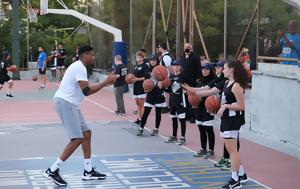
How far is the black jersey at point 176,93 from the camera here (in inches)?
462

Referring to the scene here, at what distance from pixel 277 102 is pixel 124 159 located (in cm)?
348

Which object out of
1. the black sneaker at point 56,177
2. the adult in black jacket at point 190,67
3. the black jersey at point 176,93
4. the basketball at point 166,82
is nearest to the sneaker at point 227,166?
the black jersey at point 176,93

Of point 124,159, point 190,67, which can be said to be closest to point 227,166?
point 124,159

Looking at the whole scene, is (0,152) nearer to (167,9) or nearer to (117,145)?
(117,145)

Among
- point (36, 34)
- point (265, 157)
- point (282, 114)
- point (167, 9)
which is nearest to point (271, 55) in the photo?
point (282, 114)

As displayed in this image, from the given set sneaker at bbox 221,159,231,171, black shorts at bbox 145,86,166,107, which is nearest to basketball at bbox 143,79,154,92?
black shorts at bbox 145,86,166,107

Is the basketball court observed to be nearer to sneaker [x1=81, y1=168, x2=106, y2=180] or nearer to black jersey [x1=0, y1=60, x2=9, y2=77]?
sneaker [x1=81, y1=168, x2=106, y2=180]

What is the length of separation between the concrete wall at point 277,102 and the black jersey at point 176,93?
6.22 ft

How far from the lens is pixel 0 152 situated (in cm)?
1134

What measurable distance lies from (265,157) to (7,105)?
38.8 ft

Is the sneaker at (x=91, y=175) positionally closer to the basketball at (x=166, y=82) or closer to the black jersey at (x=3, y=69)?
the basketball at (x=166, y=82)

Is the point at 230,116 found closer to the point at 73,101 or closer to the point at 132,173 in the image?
the point at 132,173

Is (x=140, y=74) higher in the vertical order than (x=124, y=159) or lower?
higher

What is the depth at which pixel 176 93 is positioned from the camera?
1179cm
